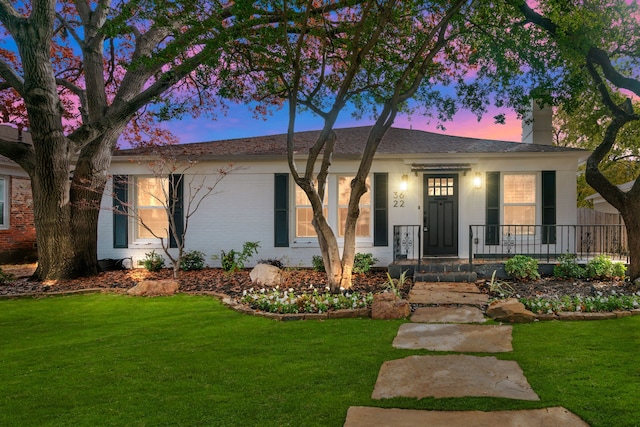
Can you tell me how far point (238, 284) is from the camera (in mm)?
8938

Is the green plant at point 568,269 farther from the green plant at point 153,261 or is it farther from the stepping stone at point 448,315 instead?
the green plant at point 153,261

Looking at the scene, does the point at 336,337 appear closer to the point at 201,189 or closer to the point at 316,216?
the point at 316,216

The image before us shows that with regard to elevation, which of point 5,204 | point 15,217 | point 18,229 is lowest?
point 18,229

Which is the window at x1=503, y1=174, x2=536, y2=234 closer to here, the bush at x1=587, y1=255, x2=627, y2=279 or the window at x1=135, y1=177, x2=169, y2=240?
the bush at x1=587, y1=255, x2=627, y2=279

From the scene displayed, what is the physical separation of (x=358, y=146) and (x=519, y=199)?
14.1ft

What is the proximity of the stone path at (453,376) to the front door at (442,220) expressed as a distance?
4716 mm

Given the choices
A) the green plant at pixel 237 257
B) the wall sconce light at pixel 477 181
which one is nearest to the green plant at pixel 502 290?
the wall sconce light at pixel 477 181

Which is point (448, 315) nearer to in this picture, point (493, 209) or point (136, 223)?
point (493, 209)

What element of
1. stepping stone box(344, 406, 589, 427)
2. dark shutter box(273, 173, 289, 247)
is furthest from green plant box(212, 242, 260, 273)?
stepping stone box(344, 406, 589, 427)

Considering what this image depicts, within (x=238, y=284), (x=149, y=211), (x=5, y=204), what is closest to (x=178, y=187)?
(x=149, y=211)

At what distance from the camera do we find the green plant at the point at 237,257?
1066 centimetres

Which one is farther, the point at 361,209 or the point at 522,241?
the point at 361,209

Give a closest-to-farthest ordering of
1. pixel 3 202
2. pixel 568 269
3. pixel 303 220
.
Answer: pixel 568 269 → pixel 303 220 → pixel 3 202

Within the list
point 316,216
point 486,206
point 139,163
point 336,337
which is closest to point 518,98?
point 486,206
